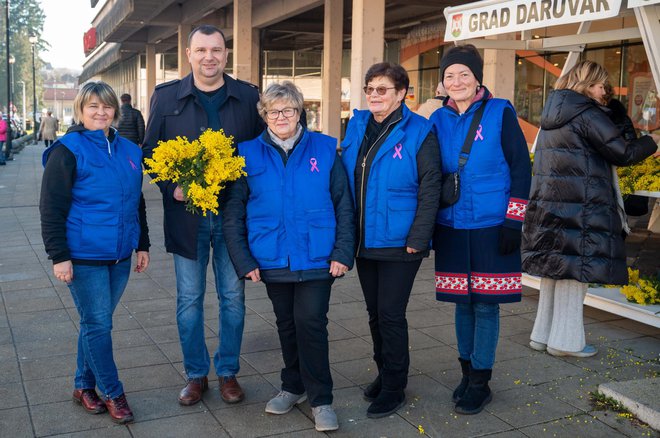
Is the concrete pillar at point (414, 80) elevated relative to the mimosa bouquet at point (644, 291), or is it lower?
elevated

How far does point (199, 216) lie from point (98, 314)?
777 mm

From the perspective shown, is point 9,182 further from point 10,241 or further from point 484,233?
point 484,233

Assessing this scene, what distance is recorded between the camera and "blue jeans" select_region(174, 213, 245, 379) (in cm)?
436

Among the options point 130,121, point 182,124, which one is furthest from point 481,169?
point 130,121

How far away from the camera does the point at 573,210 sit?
16.8 ft

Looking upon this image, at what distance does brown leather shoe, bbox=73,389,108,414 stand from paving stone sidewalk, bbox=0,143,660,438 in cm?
5

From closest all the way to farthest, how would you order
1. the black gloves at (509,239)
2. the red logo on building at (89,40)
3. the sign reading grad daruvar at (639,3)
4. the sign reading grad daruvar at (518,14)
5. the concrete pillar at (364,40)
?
the black gloves at (509,239)
the sign reading grad daruvar at (639,3)
the sign reading grad daruvar at (518,14)
the concrete pillar at (364,40)
the red logo on building at (89,40)

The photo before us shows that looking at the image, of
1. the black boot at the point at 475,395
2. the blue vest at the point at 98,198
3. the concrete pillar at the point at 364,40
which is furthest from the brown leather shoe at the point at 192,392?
the concrete pillar at the point at 364,40

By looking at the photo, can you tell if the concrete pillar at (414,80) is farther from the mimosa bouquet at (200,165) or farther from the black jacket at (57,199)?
the black jacket at (57,199)

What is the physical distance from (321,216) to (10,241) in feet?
24.8

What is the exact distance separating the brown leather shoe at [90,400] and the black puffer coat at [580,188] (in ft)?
10.2

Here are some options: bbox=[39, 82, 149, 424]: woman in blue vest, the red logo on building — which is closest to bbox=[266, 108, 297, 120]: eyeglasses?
bbox=[39, 82, 149, 424]: woman in blue vest

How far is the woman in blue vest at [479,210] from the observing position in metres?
4.16

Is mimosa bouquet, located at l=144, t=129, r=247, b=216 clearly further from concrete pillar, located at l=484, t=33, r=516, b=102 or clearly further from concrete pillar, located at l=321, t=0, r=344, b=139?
concrete pillar, located at l=321, t=0, r=344, b=139
